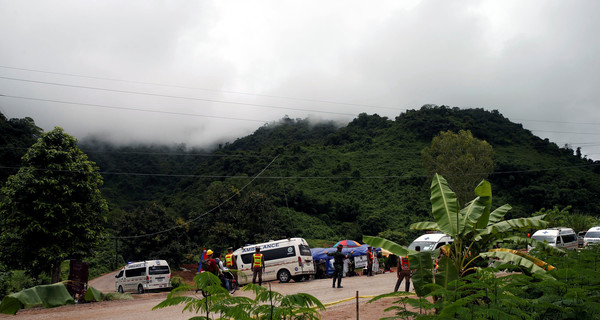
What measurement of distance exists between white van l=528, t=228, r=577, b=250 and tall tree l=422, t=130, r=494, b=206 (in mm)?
11022

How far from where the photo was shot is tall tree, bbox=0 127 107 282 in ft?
61.5

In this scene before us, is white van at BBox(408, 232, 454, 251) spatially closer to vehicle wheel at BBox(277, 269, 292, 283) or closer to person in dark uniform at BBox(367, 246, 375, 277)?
person in dark uniform at BBox(367, 246, 375, 277)

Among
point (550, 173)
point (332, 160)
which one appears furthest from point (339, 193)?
point (550, 173)

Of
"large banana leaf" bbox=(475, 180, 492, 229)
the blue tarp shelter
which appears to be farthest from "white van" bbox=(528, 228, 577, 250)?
"large banana leaf" bbox=(475, 180, 492, 229)

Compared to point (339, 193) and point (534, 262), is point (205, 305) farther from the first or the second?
point (339, 193)

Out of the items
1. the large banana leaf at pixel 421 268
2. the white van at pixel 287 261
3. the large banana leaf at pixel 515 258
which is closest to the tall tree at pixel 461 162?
the white van at pixel 287 261

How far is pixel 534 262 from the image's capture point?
10.2 metres

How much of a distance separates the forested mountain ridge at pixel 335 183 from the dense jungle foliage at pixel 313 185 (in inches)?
5.1

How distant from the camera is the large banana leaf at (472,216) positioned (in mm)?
10703

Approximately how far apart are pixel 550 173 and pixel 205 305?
200ft

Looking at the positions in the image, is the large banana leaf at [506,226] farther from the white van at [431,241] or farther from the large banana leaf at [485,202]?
the white van at [431,241]

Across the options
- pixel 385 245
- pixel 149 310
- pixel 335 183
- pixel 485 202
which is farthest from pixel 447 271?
pixel 335 183

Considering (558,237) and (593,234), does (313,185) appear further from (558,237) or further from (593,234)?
(558,237)

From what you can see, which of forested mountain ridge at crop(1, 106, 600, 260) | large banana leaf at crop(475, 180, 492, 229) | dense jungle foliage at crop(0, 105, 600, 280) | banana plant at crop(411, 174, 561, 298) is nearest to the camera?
banana plant at crop(411, 174, 561, 298)
